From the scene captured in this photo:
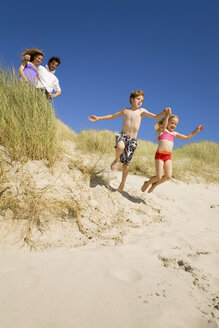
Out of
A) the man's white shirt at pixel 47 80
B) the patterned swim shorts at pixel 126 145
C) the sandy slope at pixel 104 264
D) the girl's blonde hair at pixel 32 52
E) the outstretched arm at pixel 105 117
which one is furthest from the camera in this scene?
the man's white shirt at pixel 47 80

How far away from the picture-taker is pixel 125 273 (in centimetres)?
165

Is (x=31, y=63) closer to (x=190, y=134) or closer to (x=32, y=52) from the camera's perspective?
(x=32, y=52)

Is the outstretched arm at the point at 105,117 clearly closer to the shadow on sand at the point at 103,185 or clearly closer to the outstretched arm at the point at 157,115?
the outstretched arm at the point at 157,115

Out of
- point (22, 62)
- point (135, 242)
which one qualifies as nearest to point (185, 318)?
point (135, 242)

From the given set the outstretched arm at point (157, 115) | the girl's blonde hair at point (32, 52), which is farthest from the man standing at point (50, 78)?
the outstretched arm at point (157, 115)

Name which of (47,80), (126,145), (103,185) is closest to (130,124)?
(126,145)

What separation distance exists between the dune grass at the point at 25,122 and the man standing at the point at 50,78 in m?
1.05

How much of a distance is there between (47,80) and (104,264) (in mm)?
3738

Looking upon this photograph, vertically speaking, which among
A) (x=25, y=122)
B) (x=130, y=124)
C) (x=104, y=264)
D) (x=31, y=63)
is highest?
(x=31, y=63)

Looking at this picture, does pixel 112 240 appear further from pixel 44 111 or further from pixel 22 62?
pixel 22 62

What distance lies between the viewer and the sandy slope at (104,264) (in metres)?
1.22

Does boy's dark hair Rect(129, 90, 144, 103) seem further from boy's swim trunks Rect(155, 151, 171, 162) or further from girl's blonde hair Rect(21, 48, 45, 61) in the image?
girl's blonde hair Rect(21, 48, 45, 61)

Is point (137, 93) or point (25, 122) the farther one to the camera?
point (137, 93)

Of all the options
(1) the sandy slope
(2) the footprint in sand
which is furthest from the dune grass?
(2) the footprint in sand
